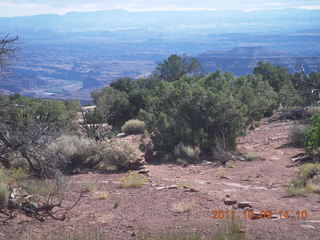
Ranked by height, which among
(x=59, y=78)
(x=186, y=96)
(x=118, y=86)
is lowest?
(x=59, y=78)

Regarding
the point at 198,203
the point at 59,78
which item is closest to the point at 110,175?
the point at 198,203

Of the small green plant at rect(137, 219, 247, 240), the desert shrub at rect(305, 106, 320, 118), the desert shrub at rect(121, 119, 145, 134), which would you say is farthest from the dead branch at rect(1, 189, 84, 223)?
the desert shrub at rect(121, 119, 145, 134)

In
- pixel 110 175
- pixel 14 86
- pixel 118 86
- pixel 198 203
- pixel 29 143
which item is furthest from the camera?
pixel 14 86

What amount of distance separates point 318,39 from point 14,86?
104760mm

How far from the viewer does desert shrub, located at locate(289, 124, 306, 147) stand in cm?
1345

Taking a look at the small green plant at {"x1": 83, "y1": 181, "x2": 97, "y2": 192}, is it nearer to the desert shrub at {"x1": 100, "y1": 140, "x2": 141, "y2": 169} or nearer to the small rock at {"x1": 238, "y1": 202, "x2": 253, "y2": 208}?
the desert shrub at {"x1": 100, "y1": 140, "x2": 141, "y2": 169}

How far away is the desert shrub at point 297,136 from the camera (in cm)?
1345

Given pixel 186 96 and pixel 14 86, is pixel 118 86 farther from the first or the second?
pixel 14 86

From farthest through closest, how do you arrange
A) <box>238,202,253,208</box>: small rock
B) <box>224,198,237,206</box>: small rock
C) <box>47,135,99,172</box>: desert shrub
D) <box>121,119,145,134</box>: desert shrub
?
<box>121,119,145,134</box>: desert shrub, <box>47,135,99,172</box>: desert shrub, <box>224,198,237,206</box>: small rock, <box>238,202,253,208</box>: small rock

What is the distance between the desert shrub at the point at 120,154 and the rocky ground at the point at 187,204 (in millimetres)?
562

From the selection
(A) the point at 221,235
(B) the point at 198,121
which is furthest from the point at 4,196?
(B) the point at 198,121

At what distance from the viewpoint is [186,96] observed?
14820mm

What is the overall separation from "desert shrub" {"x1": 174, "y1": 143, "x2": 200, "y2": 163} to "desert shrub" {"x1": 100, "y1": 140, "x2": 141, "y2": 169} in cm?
193

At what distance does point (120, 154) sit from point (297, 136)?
5995 millimetres
